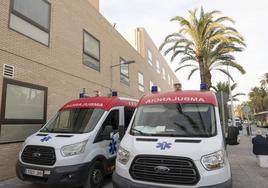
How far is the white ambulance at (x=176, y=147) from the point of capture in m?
3.94

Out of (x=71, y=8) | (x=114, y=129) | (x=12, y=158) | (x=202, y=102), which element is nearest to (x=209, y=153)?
(x=202, y=102)

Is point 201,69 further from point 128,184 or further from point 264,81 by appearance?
point 264,81

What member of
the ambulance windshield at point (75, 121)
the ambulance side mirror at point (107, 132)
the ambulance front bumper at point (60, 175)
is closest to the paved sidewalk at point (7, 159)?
the ambulance windshield at point (75, 121)

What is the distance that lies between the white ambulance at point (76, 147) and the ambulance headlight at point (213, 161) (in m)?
2.28

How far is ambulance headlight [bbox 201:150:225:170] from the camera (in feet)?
12.9

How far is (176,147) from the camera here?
→ 4.15 metres

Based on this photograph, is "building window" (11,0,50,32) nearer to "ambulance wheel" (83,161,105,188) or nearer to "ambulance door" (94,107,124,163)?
"ambulance door" (94,107,124,163)

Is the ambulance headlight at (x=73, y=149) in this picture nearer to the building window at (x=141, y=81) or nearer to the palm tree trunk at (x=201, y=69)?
A: the palm tree trunk at (x=201, y=69)

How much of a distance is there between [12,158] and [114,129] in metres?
3.51

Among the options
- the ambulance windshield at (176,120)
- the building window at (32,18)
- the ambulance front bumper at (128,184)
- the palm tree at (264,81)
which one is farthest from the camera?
the palm tree at (264,81)

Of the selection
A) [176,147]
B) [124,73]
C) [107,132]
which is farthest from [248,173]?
[124,73]

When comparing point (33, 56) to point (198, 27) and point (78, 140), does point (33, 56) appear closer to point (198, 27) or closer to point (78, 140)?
point (78, 140)

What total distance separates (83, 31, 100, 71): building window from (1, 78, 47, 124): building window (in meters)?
4.35

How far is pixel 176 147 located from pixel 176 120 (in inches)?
35.5
